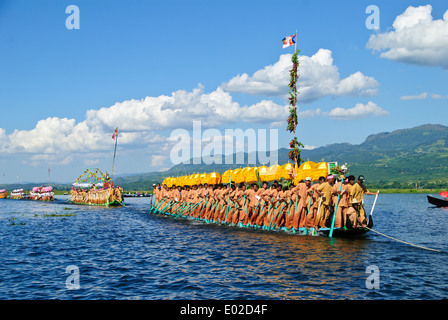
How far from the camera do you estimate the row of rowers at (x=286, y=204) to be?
23.1 metres

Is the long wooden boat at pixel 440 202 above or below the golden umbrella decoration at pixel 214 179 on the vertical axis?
below

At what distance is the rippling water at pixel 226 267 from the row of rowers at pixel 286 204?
1277 millimetres

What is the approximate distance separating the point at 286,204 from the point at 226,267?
10.3 metres

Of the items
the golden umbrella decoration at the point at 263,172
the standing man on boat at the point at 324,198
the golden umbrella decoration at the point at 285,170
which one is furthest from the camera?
the golden umbrella decoration at the point at 263,172

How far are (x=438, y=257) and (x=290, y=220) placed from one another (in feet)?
30.5

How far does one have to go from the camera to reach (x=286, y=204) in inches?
1062

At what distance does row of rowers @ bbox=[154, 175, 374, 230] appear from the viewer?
23073 mm

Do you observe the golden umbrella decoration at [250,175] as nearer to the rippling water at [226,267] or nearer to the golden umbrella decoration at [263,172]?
the golden umbrella decoration at [263,172]

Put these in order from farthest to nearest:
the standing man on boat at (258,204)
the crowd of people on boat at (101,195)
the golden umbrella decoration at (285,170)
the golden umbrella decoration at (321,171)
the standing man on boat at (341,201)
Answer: the crowd of people on boat at (101,195) < the golden umbrella decoration at (285,170) < the standing man on boat at (258,204) < the golden umbrella decoration at (321,171) < the standing man on boat at (341,201)

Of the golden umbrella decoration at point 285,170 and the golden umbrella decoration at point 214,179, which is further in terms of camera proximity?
the golden umbrella decoration at point 214,179

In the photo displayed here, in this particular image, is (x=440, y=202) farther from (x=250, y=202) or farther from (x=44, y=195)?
(x=44, y=195)

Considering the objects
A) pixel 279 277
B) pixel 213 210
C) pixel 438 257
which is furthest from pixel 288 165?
pixel 279 277

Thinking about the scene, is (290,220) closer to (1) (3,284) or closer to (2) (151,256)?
(2) (151,256)

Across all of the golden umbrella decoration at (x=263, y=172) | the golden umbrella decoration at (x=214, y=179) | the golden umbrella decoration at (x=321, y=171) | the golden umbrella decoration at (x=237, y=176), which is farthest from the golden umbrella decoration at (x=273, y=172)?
the golden umbrella decoration at (x=214, y=179)
